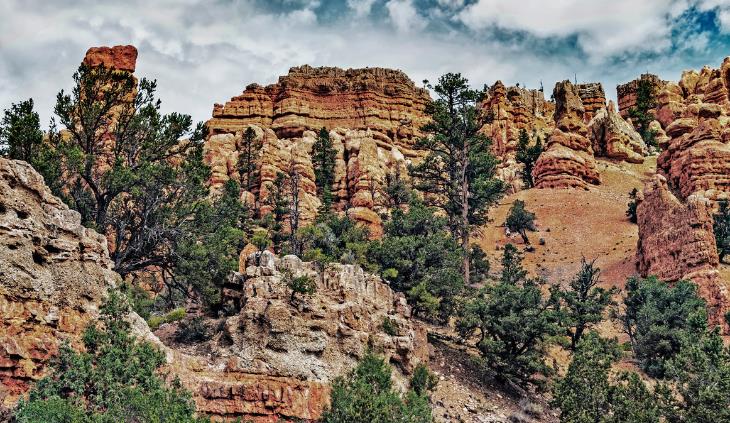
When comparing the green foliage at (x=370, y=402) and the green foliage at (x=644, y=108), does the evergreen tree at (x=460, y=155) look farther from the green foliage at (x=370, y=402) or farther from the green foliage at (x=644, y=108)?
the green foliage at (x=644, y=108)

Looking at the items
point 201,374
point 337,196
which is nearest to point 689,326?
point 201,374

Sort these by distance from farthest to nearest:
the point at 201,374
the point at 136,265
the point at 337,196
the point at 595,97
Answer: the point at 595,97 → the point at 337,196 → the point at 136,265 → the point at 201,374

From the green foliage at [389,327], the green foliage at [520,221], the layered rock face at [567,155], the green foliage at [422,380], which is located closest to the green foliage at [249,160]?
the green foliage at [520,221]

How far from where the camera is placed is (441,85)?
51.0m

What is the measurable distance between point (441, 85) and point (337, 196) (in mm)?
19840

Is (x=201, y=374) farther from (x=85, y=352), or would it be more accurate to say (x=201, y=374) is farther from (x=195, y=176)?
(x=195, y=176)

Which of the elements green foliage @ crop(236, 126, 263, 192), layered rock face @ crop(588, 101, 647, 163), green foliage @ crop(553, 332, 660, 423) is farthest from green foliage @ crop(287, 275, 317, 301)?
layered rock face @ crop(588, 101, 647, 163)

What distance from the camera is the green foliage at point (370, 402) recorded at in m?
22.2

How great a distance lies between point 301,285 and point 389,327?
14.4 feet

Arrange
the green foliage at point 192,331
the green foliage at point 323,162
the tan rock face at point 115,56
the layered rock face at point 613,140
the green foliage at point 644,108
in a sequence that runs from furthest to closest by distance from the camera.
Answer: the green foliage at point 644,108, the layered rock face at point 613,140, the tan rock face at point 115,56, the green foliage at point 323,162, the green foliage at point 192,331

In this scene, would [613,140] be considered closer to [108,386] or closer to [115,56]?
[115,56]

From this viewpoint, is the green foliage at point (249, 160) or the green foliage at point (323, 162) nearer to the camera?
the green foliage at point (249, 160)

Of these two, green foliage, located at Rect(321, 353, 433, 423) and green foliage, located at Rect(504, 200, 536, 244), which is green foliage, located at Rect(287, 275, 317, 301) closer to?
green foliage, located at Rect(321, 353, 433, 423)

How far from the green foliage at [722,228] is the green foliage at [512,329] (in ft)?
70.2
